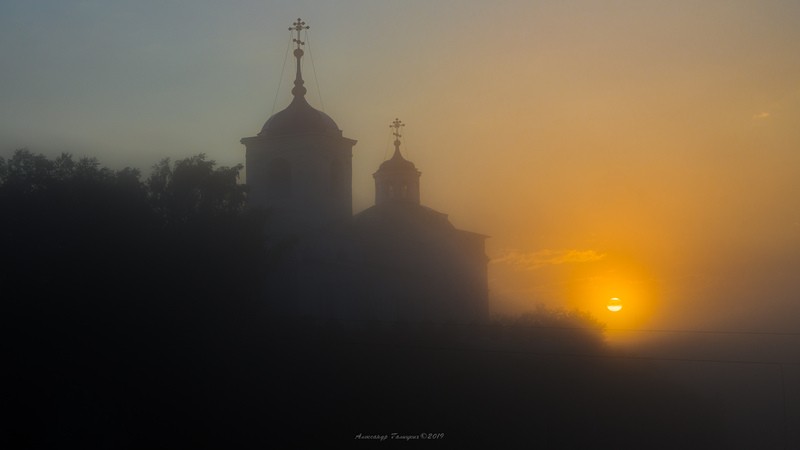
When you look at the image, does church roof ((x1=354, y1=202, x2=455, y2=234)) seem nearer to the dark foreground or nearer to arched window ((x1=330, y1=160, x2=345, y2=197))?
arched window ((x1=330, y1=160, x2=345, y2=197))

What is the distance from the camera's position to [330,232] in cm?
3825

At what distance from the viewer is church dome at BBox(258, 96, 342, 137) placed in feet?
128

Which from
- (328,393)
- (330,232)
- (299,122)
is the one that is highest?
(299,122)

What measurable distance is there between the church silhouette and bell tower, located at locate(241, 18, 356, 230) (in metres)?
0.03

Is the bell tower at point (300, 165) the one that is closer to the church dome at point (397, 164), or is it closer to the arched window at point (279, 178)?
the arched window at point (279, 178)

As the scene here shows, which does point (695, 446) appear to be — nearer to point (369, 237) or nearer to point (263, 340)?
point (263, 340)

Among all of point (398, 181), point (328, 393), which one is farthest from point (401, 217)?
point (328, 393)

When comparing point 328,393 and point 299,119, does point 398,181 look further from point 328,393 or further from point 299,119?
point 328,393

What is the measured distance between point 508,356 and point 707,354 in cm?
570

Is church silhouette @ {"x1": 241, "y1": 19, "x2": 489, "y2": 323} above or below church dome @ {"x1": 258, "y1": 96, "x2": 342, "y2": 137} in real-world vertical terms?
below

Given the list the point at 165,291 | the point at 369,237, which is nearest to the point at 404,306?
the point at 369,237

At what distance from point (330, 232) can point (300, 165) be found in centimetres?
243

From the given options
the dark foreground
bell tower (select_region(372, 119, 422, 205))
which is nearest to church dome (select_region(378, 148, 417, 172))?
bell tower (select_region(372, 119, 422, 205))

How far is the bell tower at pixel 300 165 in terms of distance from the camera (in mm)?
38750
